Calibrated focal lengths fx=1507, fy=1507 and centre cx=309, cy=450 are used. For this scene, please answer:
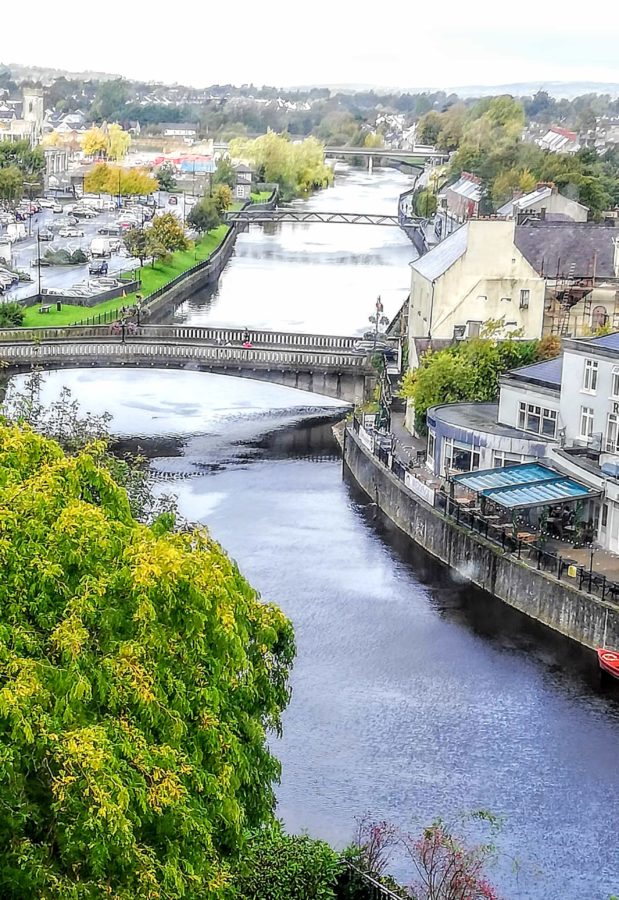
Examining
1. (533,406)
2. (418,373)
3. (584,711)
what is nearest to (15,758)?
(584,711)

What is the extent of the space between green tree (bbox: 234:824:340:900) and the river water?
448 cm

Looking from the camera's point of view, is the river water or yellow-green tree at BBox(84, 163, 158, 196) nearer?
the river water

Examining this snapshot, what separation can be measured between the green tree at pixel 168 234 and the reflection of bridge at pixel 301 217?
2551 cm

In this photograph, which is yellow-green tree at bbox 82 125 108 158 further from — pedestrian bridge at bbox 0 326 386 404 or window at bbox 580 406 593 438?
window at bbox 580 406 593 438

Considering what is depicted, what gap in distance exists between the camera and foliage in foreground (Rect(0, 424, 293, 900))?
1239 centimetres

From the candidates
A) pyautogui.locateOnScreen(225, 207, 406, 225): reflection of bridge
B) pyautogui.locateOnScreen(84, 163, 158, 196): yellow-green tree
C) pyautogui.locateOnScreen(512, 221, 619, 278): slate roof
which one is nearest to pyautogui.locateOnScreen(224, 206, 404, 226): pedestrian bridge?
pyautogui.locateOnScreen(225, 207, 406, 225): reflection of bridge

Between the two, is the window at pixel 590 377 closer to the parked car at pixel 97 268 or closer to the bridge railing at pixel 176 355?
the bridge railing at pixel 176 355

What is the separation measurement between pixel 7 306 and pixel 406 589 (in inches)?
1291

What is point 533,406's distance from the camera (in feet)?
128

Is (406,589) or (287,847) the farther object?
(406,589)

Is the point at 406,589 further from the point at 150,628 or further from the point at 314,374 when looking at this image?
the point at 150,628

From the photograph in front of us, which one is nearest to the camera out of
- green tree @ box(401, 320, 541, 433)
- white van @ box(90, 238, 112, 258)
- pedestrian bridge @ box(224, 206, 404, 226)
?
green tree @ box(401, 320, 541, 433)

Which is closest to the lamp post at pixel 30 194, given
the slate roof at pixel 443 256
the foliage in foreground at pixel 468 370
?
the slate roof at pixel 443 256

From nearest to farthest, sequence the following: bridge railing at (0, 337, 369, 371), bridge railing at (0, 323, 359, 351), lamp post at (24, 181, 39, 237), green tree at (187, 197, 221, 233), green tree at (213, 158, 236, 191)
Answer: bridge railing at (0, 337, 369, 371), bridge railing at (0, 323, 359, 351), lamp post at (24, 181, 39, 237), green tree at (187, 197, 221, 233), green tree at (213, 158, 236, 191)
